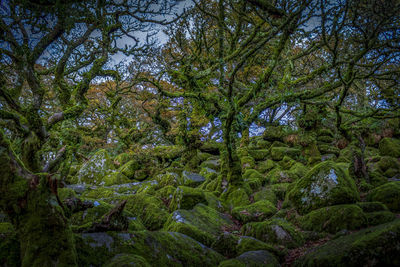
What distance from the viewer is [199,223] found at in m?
5.56

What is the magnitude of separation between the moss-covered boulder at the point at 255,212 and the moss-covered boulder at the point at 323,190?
784mm

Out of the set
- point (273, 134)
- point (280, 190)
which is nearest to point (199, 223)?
point (280, 190)

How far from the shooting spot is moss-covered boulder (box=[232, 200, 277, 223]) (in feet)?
21.6

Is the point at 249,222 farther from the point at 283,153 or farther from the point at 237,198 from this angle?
the point at 283,153

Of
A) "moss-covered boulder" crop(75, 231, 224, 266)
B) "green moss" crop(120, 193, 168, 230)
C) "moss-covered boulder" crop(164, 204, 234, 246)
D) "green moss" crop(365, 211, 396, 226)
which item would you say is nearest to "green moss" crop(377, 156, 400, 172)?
"green moss" crop(365, 211, 396, 226)

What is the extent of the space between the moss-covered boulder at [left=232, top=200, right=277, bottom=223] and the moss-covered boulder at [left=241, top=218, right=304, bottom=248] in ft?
4.38

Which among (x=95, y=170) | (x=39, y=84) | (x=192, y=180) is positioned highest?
(x=39, y=84)

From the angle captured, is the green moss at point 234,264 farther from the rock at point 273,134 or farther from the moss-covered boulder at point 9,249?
the rock at point 273,134

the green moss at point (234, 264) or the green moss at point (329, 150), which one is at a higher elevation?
the green moss at point (329, 150)

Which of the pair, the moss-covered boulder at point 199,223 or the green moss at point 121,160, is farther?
the green moss at point 121,160

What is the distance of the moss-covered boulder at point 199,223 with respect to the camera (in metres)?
4.62

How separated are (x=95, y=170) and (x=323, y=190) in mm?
13249

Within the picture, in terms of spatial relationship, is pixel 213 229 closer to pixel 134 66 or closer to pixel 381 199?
pixel 381 199

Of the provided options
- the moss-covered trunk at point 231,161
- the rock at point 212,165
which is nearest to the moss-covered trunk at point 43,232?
the moss-covered trunk at point 231,161
